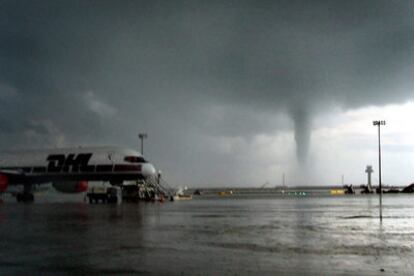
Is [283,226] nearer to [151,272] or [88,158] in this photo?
[151,272]

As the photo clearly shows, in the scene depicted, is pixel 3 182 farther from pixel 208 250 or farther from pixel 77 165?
pixel 208 250

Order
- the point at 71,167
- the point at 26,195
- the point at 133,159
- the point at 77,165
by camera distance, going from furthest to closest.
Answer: the point at 26,195 → the point at 71,167 → the point at 77,165 → the point at 133,159

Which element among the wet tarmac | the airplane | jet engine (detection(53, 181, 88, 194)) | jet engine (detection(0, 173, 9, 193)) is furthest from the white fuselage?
the wet tarmac

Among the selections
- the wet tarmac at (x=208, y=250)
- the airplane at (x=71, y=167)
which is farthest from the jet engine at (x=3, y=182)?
the wet tarmac at (x=208, y=250)

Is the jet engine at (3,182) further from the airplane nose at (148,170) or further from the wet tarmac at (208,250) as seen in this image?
the wet tarmac at (208,250)

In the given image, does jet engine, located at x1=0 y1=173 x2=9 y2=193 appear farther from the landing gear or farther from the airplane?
the landing gear

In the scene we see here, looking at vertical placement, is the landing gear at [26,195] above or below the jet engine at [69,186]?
below

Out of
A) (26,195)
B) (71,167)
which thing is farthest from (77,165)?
(26,195)

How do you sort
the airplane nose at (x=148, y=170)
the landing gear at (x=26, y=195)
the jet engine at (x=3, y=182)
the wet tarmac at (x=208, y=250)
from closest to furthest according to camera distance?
the wet tarmac at (x=208, y=250), the airplane nose at (x=148, y=170), the jet engine at (x=3, y=182), the landing gear at (x=26, y=195)

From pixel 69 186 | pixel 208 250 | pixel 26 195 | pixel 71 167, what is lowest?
pixel 26 195
